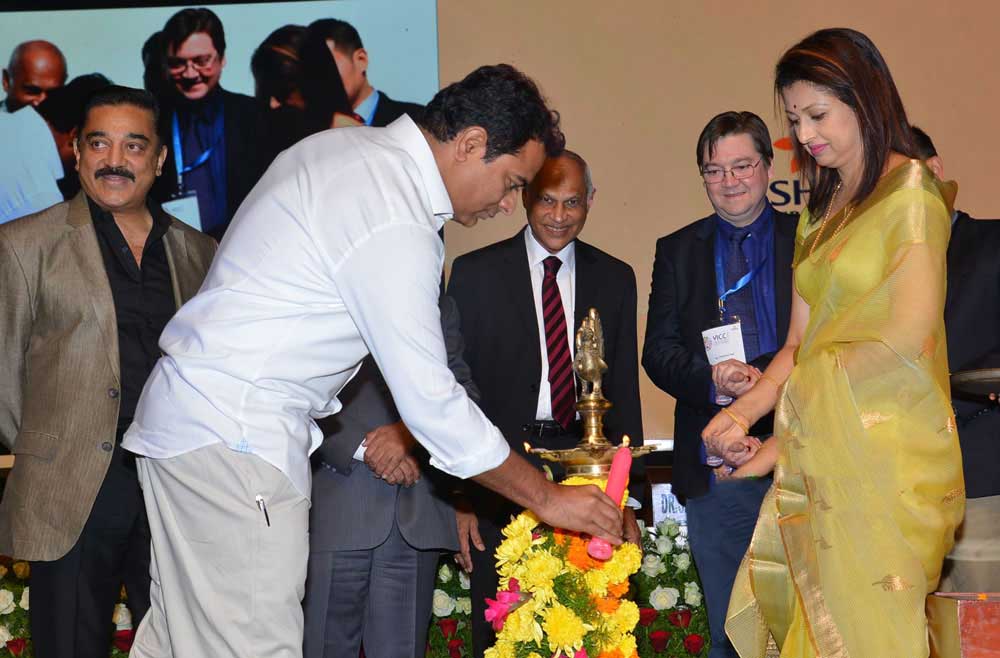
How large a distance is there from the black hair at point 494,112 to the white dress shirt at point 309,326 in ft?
0.52

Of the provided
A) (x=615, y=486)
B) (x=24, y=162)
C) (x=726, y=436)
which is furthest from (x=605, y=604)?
(x=24, y=162)

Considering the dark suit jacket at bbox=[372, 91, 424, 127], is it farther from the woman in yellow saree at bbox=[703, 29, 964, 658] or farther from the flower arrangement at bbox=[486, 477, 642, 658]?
the flower arrangement at bbox=[486, 477, 642, 658]

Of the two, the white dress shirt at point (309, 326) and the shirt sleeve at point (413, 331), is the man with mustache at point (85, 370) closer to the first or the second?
the white dress shirt at point (309, 326)

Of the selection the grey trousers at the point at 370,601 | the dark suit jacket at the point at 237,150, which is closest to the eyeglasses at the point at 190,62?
the dark suit jacket at the point at 237,150

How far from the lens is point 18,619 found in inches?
169

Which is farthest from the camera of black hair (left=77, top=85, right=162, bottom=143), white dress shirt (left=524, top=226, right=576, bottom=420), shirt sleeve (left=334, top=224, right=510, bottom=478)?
white dress shirt (left=524, top=226, right=576, bottom=420)

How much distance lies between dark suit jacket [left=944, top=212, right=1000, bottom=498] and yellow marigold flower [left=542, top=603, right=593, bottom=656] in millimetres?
1254

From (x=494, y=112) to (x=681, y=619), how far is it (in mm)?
2558

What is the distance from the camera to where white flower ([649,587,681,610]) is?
437 cm

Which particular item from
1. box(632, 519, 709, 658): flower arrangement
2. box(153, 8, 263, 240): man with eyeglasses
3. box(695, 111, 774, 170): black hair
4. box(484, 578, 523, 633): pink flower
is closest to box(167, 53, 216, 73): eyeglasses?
box(153, 8, 263, 240): man with eyeglasses

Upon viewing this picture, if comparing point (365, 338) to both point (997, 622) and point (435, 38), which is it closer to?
point (997, 622)

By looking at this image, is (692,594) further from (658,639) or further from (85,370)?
(85,370)

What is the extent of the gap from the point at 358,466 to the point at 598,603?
109cm

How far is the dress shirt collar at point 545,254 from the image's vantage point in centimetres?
405
